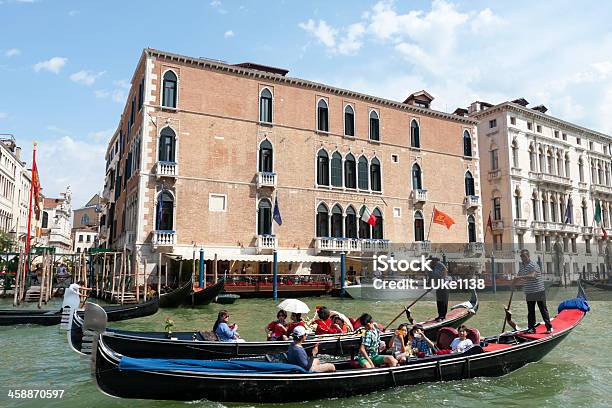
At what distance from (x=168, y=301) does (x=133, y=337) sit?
7.73 metres

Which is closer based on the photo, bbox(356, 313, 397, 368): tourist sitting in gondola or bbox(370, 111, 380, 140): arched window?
bbox(356, 313, 397, 368): tourist sitting in gondola

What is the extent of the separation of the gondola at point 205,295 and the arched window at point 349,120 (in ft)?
29.7

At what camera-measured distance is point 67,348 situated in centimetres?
861

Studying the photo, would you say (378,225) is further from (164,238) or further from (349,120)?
(164,238)

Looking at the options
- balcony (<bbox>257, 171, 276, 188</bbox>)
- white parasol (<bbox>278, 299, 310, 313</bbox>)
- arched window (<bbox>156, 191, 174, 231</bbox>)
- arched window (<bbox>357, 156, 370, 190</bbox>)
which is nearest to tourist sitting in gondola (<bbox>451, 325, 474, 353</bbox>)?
white parasol (<bbox>278, 299, 310, 313</bbox>)

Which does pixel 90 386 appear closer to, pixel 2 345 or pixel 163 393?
pixel 163 393

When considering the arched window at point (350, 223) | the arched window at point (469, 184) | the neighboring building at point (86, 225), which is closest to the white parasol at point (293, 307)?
the arched window at point (350, 223)

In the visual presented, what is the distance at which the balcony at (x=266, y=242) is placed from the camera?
17.9m

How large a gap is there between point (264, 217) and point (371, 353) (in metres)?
12.5

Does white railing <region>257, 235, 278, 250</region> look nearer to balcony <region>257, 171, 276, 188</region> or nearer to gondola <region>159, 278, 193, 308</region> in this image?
balcony <region>257, 171, 276, 188</region>

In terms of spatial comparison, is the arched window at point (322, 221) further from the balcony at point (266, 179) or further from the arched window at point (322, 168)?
the balcony at point (266, 179)

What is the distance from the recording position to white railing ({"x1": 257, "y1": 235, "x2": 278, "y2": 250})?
705 inches

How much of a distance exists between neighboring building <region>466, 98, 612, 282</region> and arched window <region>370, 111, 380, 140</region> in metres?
8.65

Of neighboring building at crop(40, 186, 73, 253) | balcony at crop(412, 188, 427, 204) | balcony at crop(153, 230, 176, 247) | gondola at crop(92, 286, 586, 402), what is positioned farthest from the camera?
neighboring building at crop(40, 186, 73, 253)
